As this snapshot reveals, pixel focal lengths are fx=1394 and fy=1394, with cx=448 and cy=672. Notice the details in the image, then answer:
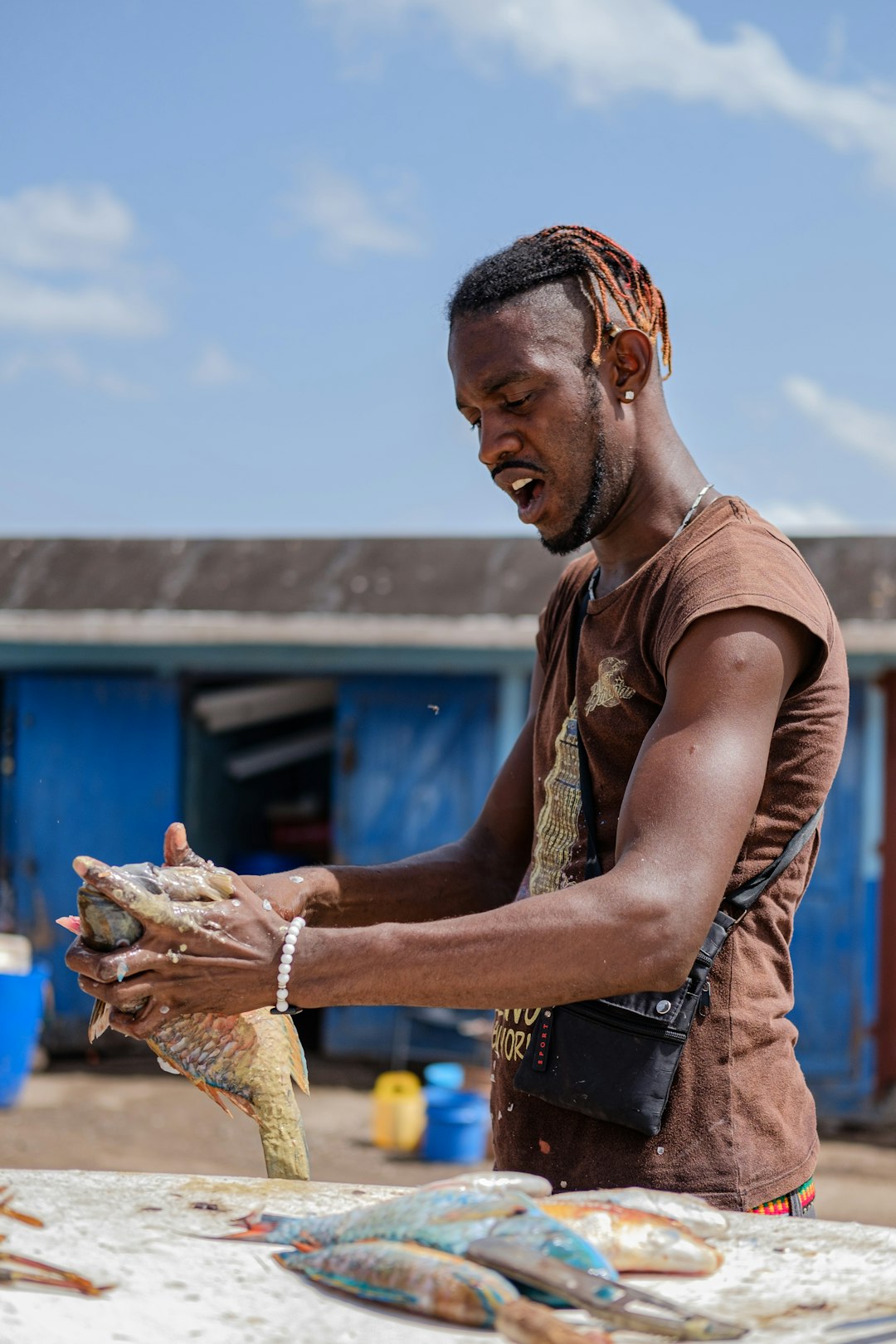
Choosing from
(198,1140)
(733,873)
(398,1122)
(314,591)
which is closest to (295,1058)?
(733,873)

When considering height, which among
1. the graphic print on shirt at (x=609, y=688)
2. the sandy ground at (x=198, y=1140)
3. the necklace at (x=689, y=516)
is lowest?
the sandy ground at (x=198, y=1140)

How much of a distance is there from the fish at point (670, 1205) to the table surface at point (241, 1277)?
2 centimetres

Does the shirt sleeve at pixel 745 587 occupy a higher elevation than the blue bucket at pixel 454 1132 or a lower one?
higher

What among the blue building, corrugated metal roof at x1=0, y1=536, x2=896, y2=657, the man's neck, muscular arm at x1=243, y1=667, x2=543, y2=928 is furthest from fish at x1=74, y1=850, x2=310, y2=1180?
the blue building

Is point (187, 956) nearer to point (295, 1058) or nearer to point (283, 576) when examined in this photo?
point (295, 1058)

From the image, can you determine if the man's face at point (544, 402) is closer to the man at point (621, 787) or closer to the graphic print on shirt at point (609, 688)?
the man at point (621, 787)

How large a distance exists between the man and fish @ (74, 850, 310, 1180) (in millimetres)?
39

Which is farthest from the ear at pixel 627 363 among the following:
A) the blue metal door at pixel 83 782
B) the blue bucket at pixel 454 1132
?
the blue metal door at pixel 83 782

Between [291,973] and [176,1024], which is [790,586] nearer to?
[291,973]

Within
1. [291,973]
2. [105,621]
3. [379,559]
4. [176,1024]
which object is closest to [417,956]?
[291,973]

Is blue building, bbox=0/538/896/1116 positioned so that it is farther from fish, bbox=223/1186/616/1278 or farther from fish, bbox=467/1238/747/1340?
fish, bbox=467/1238/747/1340

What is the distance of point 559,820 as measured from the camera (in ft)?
7.48

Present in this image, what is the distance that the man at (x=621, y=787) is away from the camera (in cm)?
188

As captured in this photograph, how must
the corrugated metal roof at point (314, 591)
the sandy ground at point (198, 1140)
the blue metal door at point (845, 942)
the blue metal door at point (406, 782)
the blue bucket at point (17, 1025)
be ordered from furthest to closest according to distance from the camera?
the blue metal door at point (406, 782) → the corrugated metal roof at point (314, 591) → the blue metal door at point (845, 942) → the blue bucket at point (17, 1025) → the sandy ground at point (198, 1140)
